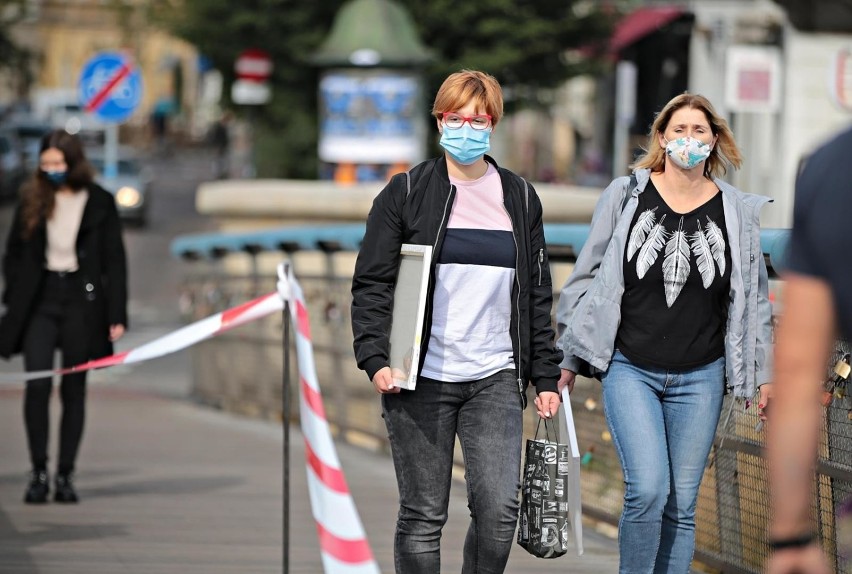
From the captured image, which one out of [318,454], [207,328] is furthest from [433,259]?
[207,328]

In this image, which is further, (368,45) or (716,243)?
(368,45)

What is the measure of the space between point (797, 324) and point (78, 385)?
20.1 ft

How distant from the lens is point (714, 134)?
552cm

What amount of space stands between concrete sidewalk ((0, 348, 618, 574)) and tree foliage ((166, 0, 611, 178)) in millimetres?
18562

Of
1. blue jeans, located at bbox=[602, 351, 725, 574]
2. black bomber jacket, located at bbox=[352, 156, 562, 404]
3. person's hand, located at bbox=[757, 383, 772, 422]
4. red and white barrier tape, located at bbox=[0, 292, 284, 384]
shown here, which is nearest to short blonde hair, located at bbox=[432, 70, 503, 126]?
black bomber jacket, located at bbox=[352, 156, 562, 404]

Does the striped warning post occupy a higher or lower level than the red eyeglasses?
lower

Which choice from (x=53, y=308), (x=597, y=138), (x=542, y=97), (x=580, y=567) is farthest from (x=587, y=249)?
(x=597, y=138)

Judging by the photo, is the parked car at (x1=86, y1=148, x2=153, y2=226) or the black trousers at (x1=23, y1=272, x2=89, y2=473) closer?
the black trousers at (x1=23, y1=272, x2=89, y2=473)

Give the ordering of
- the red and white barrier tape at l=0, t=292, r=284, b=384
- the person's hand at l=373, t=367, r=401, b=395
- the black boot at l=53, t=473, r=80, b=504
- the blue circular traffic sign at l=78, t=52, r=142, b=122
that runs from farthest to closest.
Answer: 1. the blue circular traffic sign at l=78, t=52, r=142, b=122
2. the black boot at l=53, t=473, r=80, b=504
3. the red and white barrier tape at l=0, t=292, r=284, b=384
4. the person's hand at l=373, t=367, r=401, b=395

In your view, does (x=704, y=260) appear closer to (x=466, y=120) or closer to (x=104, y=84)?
(x=466, y=120)

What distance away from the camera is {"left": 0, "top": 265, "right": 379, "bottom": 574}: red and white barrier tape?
17.7 ft

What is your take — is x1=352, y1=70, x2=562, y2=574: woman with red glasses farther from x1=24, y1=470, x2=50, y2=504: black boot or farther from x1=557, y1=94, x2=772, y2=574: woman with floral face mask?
x1=24, y1=470, x2=50, y2=504: black boot

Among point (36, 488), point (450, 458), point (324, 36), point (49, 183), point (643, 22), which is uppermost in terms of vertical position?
point (643, 22)

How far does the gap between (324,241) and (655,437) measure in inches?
241
